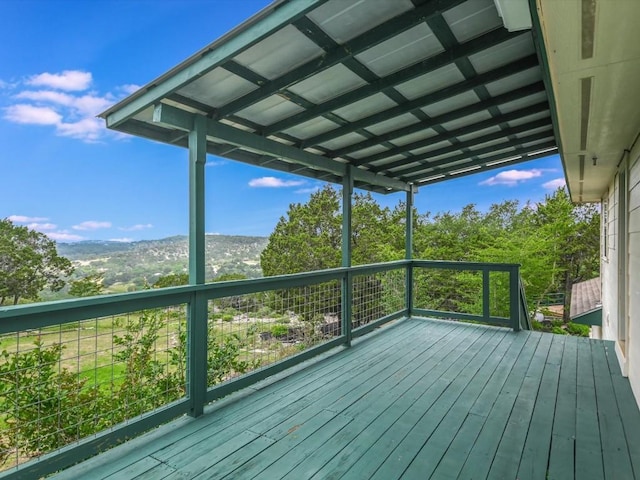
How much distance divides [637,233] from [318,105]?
9.00ft

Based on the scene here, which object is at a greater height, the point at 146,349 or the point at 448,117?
the point at 448,117

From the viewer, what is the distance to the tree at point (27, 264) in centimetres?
646

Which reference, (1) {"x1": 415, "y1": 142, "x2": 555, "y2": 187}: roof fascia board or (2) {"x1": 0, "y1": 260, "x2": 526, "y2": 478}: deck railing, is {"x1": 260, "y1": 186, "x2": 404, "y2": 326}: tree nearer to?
(1) {"x1": 415, "y1": 142, "x2": 555, "y2": 187}: roof fascia board

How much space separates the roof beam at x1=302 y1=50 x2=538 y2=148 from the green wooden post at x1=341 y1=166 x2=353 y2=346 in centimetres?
96

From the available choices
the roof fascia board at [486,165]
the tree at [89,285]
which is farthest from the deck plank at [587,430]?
the tree at [89,285]

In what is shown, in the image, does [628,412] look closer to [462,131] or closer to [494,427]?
[494,427]

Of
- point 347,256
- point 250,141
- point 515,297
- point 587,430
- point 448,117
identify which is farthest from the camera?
point 515,297

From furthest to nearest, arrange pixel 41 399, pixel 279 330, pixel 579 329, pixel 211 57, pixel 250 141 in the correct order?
pixel 579 329 → pixel 279 330 → pixel 250 141 → pixel 41 399 → pixel 211 57

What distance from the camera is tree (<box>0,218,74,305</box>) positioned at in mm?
6457

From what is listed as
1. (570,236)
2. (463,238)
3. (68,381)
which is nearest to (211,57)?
(68,381)

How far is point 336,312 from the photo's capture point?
4641mm

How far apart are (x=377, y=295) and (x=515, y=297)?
6.37 ft

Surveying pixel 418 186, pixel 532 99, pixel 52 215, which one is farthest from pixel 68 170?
pixel 532 99

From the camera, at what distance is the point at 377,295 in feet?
18.1
